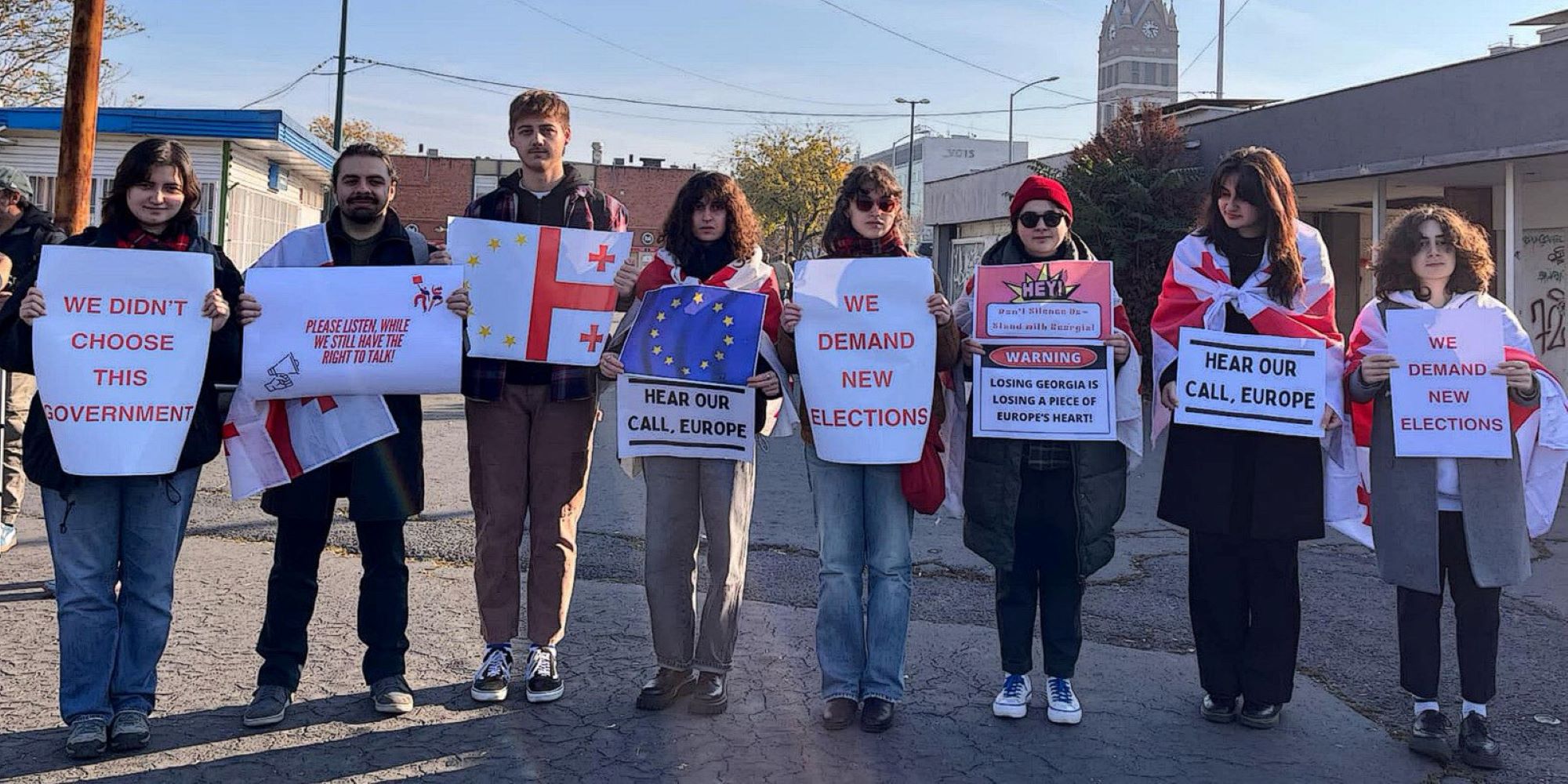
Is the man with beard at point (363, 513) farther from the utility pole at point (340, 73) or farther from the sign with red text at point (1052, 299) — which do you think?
the utility pole at point (340, 73)

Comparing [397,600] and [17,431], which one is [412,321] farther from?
[17,431]

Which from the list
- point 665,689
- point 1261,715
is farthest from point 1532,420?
point 665,689

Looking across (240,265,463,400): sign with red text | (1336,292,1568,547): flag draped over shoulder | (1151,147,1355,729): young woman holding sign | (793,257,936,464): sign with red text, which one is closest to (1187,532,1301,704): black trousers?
(1151,147,1355,729): young woman holding sign

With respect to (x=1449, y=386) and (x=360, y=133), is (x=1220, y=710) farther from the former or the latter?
(x=360, y=133)

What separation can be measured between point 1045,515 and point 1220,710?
100 centimetres

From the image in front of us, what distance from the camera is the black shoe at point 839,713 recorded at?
4.42 m

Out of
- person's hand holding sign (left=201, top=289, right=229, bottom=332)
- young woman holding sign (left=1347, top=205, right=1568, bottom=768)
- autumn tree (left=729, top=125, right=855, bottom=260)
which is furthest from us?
autumn tree (left=729, top=125, right=855, bottom=260)

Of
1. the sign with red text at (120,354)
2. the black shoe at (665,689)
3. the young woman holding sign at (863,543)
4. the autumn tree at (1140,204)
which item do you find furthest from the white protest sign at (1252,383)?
the autumn tree at (1140,204)

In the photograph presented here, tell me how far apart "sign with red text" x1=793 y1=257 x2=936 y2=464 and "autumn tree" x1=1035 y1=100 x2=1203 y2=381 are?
53.1 ft

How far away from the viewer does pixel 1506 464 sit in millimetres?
4332

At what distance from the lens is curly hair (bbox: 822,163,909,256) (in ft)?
14.8

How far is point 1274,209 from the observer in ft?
14.6

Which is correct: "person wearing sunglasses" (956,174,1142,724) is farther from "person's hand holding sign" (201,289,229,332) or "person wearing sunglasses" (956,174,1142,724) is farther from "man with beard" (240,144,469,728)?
"person's hand holding sign" (201,289,229,332)

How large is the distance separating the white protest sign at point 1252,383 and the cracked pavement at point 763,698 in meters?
1.17
